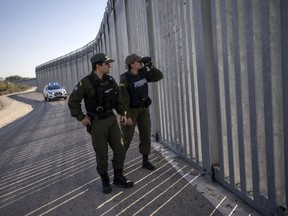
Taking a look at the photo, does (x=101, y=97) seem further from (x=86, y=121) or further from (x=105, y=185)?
(x=105, y=185)

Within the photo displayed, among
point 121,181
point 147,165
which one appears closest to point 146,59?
point 147,165

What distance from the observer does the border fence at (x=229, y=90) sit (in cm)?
284

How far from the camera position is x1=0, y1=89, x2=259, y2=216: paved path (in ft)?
12.4

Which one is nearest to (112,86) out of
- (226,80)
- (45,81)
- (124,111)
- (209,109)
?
(124,111)

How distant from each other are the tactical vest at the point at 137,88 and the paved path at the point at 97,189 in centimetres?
105

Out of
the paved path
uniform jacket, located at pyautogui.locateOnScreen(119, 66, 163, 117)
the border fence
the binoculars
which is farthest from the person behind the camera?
the binoculars

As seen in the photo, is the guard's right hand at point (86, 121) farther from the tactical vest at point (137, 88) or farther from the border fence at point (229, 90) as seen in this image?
the border fence at point (229, 90)

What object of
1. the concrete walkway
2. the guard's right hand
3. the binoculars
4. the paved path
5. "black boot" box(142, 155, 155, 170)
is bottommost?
the paved path

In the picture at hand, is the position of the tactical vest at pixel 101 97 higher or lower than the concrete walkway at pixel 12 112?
higher

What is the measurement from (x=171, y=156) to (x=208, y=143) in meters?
1.59

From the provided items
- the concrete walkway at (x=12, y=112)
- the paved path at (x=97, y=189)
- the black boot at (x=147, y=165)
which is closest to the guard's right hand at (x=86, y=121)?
the paved path at (x=97, y=189)

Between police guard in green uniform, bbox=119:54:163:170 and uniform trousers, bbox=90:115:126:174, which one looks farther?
police guard in green uniform, bbox=119:54:163:170

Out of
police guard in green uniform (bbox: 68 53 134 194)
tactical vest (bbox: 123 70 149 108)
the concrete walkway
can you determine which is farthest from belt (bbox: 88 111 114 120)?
the concrete walkway

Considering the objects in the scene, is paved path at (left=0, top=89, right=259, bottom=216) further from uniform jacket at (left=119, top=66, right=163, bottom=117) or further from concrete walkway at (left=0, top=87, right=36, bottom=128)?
concrete walkway at (left=0, top=87, right=36, bottom=128)
